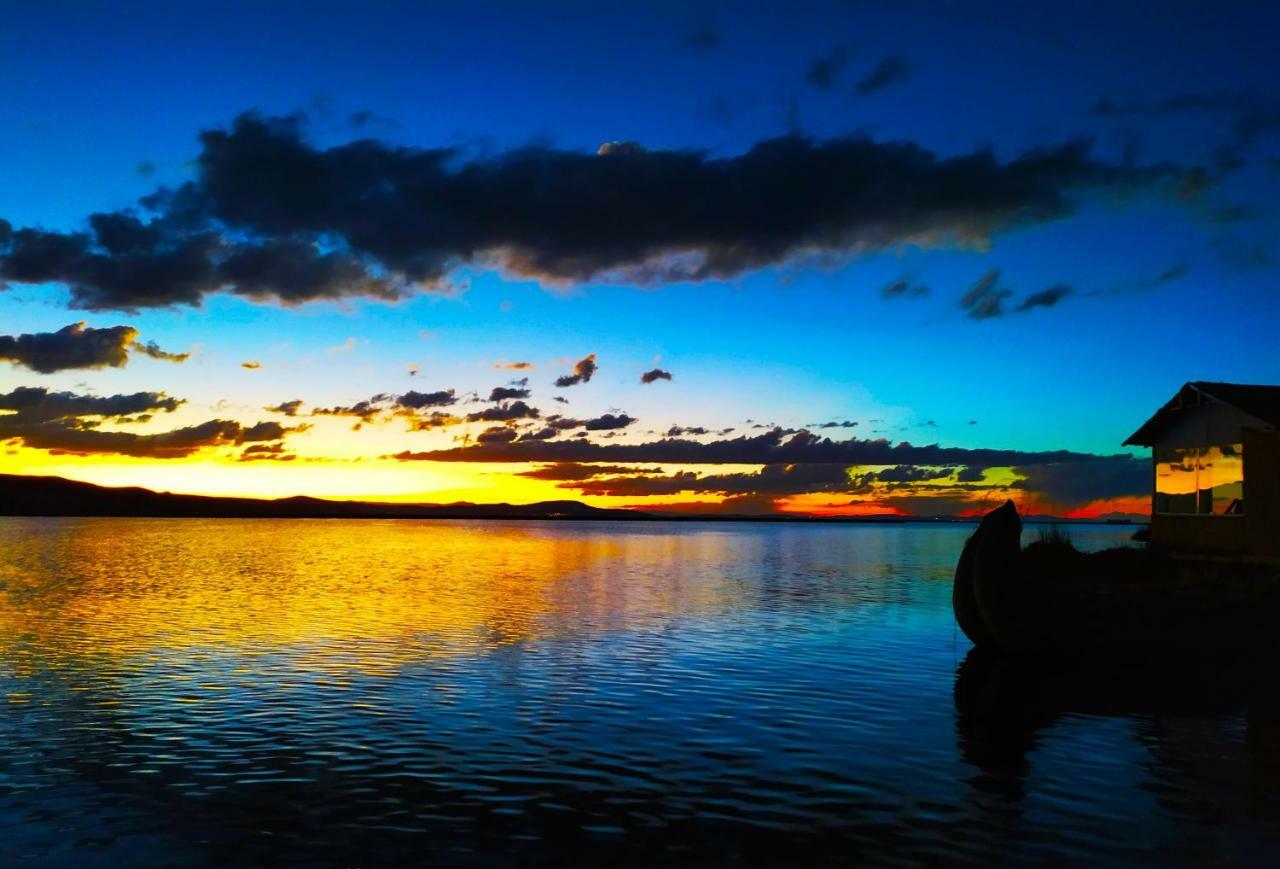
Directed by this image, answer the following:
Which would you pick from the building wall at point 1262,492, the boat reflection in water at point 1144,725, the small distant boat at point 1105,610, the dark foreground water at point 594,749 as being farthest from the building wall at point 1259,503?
the dark foreground water at point 594,749

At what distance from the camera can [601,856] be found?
12.1 metres

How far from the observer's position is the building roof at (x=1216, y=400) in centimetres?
3456

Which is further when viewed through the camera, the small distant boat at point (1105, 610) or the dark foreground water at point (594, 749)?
the small distant boat at point (1105, 610)

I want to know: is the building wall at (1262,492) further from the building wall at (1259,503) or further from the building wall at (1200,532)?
the building wall at (1200,532)

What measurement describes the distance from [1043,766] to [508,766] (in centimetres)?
993

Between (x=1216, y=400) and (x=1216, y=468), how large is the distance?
267 centimetres

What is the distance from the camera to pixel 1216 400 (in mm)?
36250

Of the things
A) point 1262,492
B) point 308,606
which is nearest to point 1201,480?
point 1262,492

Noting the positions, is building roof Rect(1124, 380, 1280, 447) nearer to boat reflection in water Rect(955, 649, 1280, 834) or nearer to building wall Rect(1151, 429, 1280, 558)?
building wall Rect(1151, 429, 1280, 558)

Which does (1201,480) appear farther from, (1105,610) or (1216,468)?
(1105,610)

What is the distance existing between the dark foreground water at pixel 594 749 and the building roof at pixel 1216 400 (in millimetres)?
12927

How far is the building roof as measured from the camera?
3456 centimetres

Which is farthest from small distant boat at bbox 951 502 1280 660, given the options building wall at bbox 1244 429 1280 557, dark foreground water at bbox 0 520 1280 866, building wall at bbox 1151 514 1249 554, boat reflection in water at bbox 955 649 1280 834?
building wall at bbox 1151 514 1249 554

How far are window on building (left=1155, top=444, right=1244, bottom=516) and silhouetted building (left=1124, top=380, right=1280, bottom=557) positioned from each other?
37 mm
